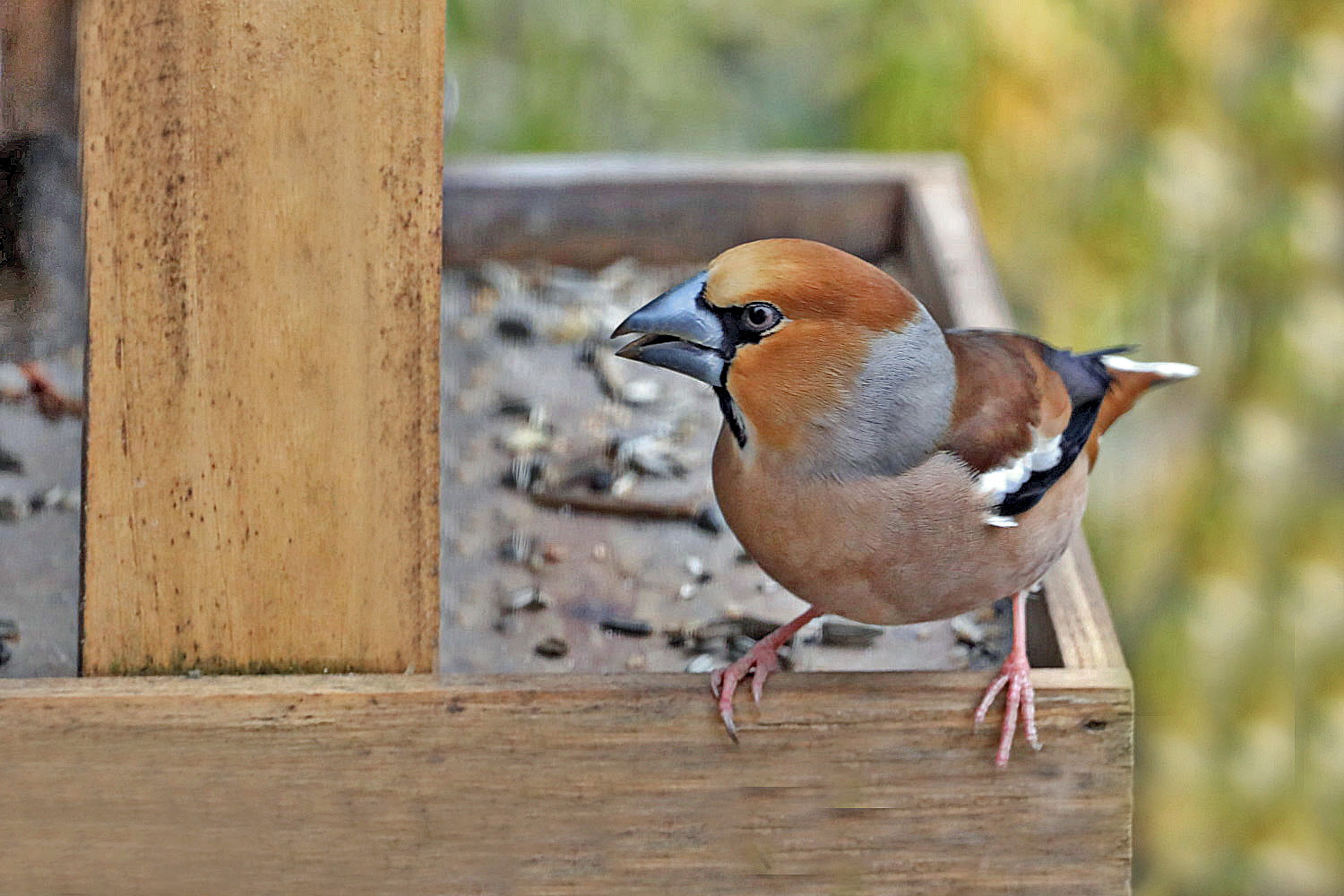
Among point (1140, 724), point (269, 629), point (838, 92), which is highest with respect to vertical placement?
point (838, 92)

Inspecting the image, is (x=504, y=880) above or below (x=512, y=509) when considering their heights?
below

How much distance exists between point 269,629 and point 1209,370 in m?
2.32

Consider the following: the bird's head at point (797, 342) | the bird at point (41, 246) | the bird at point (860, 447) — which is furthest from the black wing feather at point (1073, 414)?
the bird at point (41, 246)

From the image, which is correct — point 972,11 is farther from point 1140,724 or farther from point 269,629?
point 269,629

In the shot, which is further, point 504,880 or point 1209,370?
point 1209,370

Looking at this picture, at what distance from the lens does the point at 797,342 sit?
1.52 metres

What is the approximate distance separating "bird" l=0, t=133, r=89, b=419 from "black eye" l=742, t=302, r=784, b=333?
0.61 metres

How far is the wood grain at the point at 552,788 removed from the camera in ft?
4.92

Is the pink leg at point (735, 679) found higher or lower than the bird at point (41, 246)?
lower

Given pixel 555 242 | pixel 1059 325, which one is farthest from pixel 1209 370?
pixel 555 242

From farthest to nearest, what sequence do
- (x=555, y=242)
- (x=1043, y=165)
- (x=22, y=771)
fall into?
(x=1043, y=165) → (x=555, y=242) → (x=22, y=771)

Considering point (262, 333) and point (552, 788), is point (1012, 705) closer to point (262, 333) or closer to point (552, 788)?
point (552, 788)

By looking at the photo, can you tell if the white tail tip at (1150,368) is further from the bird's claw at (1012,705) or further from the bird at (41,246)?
the bird at (41,246)

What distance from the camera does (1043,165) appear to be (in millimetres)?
3695
